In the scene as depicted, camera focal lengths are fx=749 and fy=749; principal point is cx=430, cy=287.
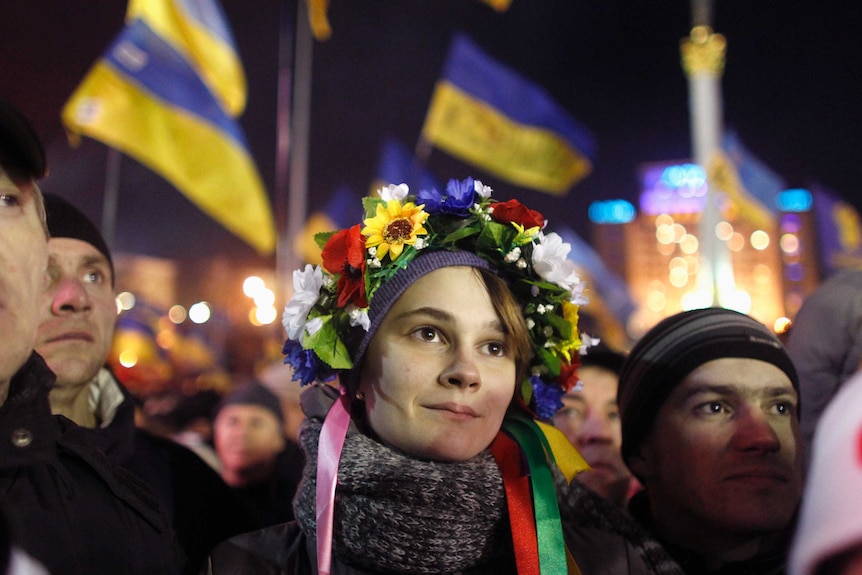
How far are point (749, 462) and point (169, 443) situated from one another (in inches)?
94.9

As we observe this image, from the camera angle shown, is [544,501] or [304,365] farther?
[304,365]

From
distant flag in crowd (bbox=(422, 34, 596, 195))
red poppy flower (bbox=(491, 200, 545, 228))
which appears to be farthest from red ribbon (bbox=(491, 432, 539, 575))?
distant flag in crowd (bbox=(422, 34, 596, 195))

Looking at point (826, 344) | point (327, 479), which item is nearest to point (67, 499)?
point (327, 479)

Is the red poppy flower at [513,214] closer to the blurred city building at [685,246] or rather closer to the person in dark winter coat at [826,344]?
the person in dark winter coat at [826,344]

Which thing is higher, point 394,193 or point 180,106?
point 180,106

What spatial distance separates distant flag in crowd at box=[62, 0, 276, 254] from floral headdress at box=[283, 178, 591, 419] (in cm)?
629

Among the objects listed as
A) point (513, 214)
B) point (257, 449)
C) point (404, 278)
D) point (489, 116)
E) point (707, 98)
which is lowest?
point (257, 449)

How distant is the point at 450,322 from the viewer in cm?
244

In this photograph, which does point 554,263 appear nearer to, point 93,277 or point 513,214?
point 513,214

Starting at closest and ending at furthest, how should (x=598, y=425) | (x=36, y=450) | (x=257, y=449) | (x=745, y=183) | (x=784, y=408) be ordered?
(x=36, y=450)
(x=784, y=408)
(x=598, y=425)
(x=257, y=449)
(x=745, y=183)

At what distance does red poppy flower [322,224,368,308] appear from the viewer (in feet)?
8.39

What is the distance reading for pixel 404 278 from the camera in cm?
253

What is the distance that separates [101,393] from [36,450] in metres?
1.54

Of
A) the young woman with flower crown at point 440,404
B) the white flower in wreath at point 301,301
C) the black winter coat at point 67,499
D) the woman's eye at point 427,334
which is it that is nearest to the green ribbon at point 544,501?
the young woman with flower crown at point 440,404
